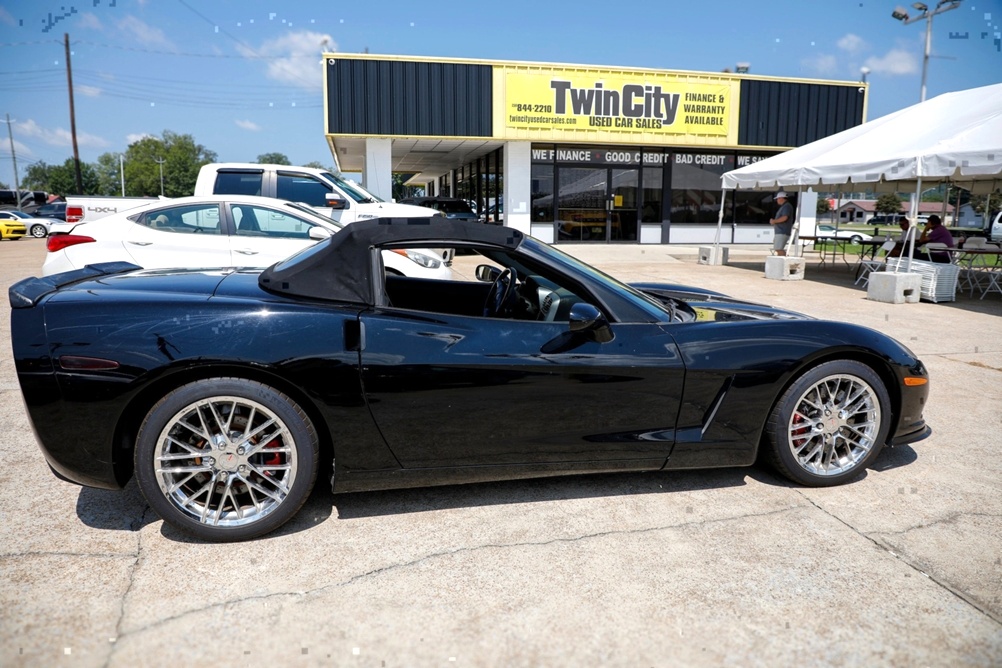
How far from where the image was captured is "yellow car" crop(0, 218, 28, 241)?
99.4ft

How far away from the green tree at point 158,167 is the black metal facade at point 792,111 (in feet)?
370

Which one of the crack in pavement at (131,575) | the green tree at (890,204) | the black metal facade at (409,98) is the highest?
the green tree at (890,204)

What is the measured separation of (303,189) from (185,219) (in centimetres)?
236

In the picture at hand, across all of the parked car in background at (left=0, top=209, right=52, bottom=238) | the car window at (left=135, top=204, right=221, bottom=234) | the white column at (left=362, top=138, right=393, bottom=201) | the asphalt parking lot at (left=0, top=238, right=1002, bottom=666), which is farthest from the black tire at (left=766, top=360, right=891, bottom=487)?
the parked car in background at (left=0, top=209, right=52, bottom=238)

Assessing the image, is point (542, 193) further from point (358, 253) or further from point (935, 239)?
point (358, 253)

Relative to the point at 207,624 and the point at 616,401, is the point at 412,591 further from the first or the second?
the point at 616,401

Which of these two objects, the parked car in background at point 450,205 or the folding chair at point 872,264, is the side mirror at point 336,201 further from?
the parked car in background at point 450,205

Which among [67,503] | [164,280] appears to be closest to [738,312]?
[164,280]

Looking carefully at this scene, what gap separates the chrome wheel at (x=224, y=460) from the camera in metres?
2.73

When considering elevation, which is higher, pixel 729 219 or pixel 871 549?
pixel 729 219

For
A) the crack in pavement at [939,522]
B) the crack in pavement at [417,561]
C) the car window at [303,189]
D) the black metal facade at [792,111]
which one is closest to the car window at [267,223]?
the car window at [303,189]

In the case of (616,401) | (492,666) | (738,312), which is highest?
(738,312)

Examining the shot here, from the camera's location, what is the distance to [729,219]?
79.6ft

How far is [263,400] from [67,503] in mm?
1255
